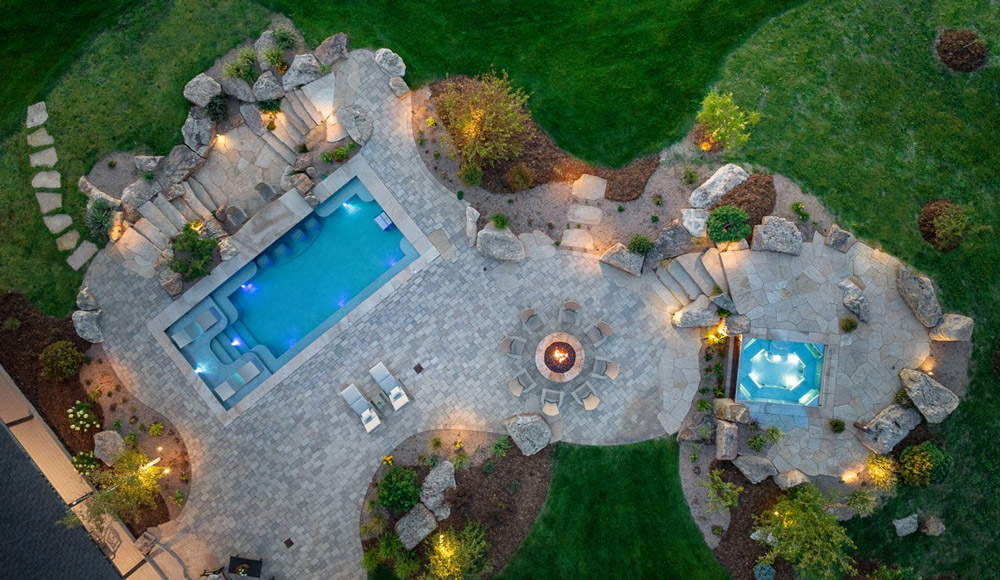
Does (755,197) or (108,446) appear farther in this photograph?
(755,197)

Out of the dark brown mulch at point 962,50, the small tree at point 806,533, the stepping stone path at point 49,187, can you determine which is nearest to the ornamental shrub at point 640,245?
the small tree at point 806,533

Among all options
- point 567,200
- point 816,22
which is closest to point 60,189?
point 567,200

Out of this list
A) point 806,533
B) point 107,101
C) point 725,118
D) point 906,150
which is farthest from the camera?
point 107,101

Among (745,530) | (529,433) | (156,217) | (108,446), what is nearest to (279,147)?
(156,217)

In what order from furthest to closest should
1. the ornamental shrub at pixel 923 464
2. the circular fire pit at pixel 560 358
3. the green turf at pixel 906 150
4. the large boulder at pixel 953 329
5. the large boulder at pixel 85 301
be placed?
1. the large boulder at pixel 85 301
2. the circular fire pit at pixel 560 358
3. the green turf at pixel 906 150
4. the large boulder at pixel 953 329
5. the ornamental shrub at pixel 923 464

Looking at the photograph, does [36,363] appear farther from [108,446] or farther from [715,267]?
[715,267]

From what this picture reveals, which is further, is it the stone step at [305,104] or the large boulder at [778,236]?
the stone step at [305,104]

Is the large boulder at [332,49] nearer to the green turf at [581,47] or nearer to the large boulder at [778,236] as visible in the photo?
the green turf at [581,47]
